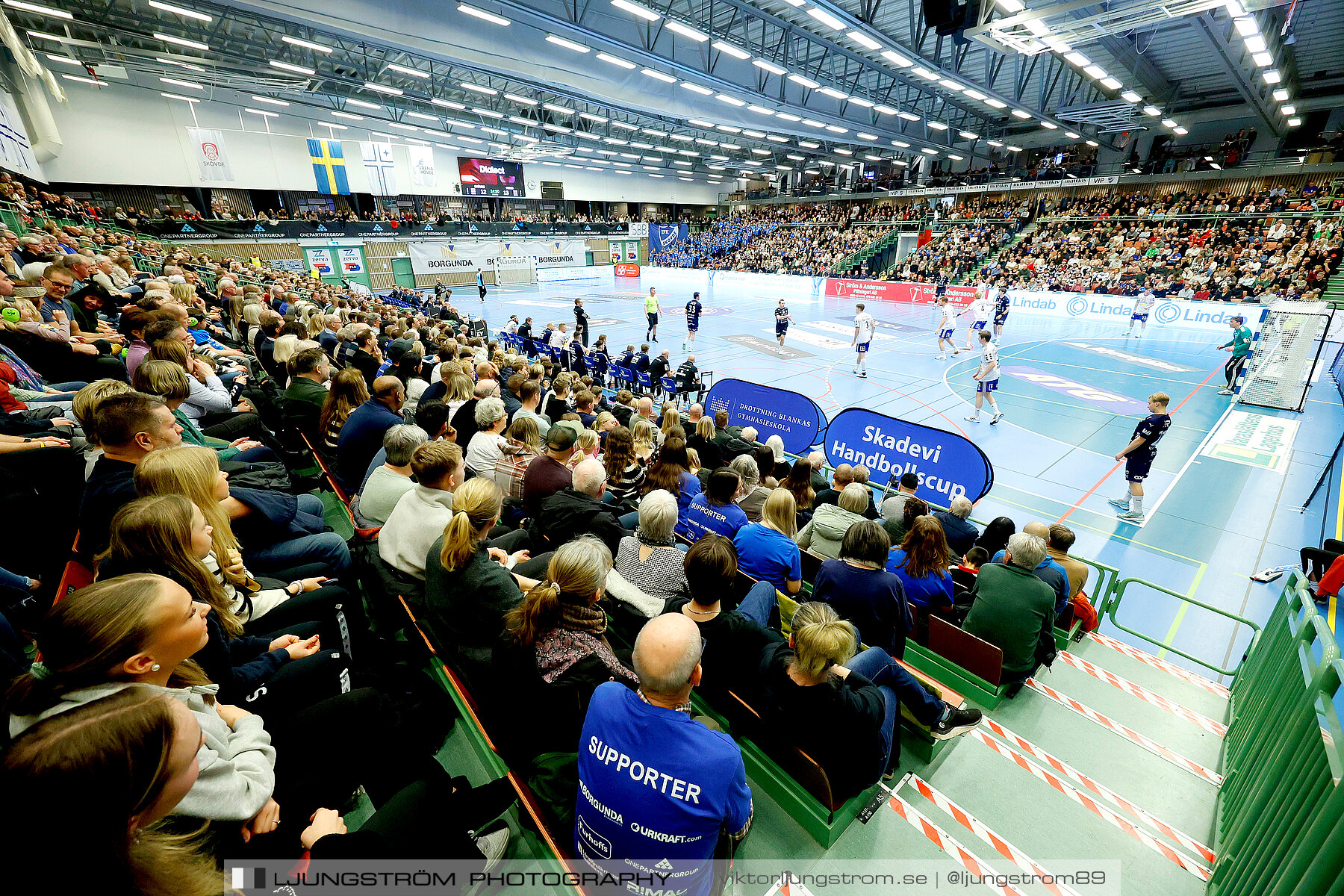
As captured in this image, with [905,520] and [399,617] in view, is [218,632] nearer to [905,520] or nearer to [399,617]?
[399,617]

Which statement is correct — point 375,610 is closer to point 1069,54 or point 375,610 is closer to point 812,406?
point 812,406

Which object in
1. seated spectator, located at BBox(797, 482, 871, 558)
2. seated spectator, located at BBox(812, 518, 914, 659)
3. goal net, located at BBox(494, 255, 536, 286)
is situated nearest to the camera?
seated spectator, located at BBox(812, 518, 914, 659)

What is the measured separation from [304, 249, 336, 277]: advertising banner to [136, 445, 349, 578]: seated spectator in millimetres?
34330

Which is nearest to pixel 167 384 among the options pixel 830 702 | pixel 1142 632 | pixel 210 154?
pixel 830 702

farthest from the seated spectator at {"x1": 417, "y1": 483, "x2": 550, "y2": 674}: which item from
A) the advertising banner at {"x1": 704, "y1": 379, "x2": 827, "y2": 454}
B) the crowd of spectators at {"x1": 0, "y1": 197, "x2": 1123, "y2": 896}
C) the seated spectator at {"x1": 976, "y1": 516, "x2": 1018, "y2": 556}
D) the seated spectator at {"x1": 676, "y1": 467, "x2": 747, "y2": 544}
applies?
the advertising banner at {"x1": 704, "y1": 379, "x2": 827, "y2": 454}

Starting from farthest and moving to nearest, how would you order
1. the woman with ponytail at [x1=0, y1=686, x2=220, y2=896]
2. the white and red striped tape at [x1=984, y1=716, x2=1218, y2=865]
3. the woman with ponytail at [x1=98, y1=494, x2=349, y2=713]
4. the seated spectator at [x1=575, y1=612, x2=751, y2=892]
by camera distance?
the white and red striped tape at [x1=984, y1=716, x2=1218, y2=865], the woman with ponytail at [x1=98, y1=494, x2=349, y2=713], the seated spectator at [x1=575, y1=612, x2=751, y2=892], the woman with ponytail at [x1=0, y1=686, x2=220, y2=896]

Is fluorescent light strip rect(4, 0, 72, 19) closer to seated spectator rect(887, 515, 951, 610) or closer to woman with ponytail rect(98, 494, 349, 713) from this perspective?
woman with ponytail rect(98, 494, 349, 713)

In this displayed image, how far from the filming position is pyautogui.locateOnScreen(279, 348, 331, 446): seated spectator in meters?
5.33

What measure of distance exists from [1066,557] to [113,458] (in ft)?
21.4

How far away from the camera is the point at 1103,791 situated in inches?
124

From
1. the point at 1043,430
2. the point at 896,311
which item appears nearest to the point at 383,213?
the point at 896,311

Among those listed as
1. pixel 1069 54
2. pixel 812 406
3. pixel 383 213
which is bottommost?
pixel 812 406

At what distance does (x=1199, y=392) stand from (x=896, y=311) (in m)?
15.0

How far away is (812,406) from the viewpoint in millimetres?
8312
